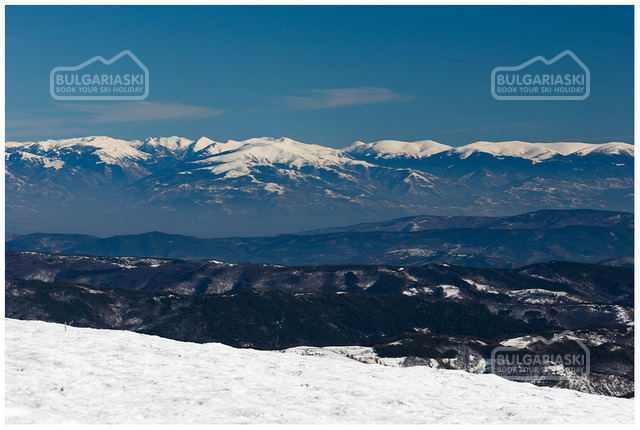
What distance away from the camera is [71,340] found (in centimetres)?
5653

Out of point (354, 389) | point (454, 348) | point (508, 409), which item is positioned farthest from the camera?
point (454, 348)

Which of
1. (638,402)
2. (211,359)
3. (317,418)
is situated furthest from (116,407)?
(638,402)

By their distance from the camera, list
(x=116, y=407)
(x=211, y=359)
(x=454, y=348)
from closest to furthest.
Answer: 1. (x=116, y=407)
2. (x=211, y=359)
3. (x=454, y=348)

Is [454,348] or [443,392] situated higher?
[443,392]

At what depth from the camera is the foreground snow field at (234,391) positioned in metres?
39.2

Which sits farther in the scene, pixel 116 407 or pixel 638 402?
pixel 638 402

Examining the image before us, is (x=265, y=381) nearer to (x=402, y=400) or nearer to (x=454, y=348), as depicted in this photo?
(x=402, y=400)

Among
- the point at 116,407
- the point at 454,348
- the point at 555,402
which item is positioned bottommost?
the point at 454,348

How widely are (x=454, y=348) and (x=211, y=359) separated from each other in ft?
509

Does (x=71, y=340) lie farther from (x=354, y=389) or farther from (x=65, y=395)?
(x=354, y=389)

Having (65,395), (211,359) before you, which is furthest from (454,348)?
(65,395)

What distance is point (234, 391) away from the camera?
145 feet

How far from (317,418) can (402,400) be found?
7.51 meters

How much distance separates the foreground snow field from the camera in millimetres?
39156
